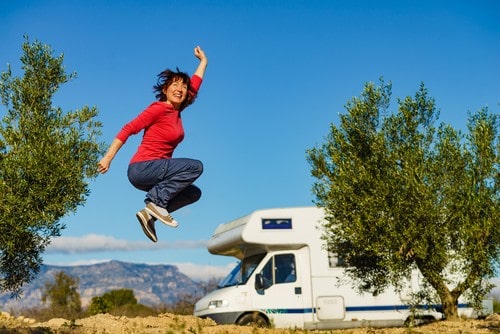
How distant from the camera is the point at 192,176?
8.84m

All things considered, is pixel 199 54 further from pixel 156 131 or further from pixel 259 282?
pixel 259 282

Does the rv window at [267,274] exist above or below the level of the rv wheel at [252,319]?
above

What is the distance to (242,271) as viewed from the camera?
782 inches

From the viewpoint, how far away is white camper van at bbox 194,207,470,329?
18906 mm

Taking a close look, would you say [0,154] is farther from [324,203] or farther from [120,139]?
[120,139]

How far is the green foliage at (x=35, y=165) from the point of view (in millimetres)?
17375

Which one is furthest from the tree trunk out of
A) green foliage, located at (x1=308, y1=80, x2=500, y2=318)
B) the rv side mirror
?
the rv side mirror

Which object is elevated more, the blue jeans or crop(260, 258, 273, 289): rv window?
the blue jeans

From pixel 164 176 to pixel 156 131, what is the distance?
1.92 feet

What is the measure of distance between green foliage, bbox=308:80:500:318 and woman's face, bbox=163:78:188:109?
1051 cm

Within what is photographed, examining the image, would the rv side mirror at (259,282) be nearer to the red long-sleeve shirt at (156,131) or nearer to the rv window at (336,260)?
the rv window at (336,260)

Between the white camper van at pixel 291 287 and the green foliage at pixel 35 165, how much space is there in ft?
15.9

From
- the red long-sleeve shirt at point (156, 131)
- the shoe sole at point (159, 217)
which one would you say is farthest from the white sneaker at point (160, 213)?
the red long-sleeve shirt at point (156, 131)

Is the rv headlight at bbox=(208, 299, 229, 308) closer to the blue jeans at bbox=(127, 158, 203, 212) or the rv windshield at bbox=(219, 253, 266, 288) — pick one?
the rv windshield at bbox=(219, 253, 266, 288)
